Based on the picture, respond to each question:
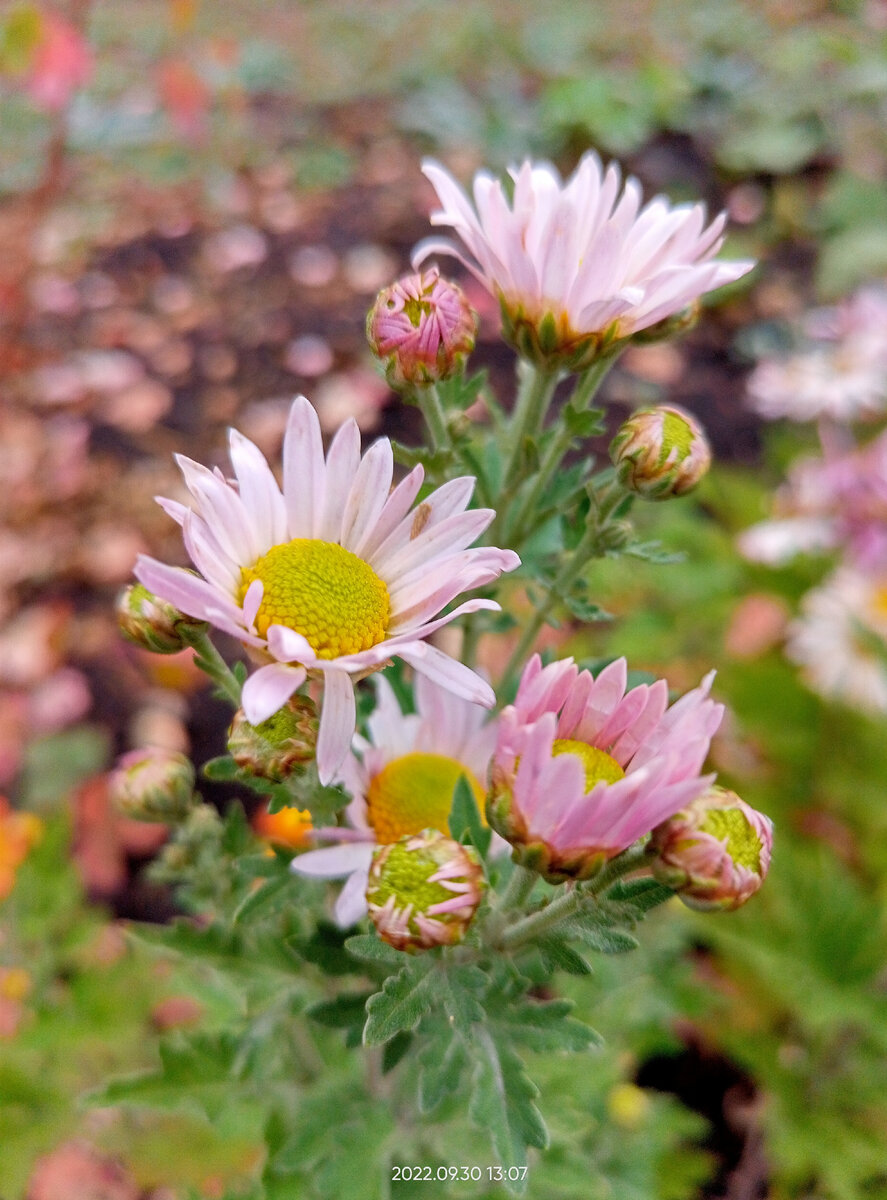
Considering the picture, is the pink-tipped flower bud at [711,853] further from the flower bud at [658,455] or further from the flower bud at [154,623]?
the flower bud at [154,623]

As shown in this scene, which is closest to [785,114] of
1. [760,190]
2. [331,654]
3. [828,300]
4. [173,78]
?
[760,190]

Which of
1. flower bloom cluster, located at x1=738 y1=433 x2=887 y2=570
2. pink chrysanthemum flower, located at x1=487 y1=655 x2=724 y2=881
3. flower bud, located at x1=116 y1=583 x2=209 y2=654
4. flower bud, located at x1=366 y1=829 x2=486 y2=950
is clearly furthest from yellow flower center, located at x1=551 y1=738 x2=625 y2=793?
flower bloom cluster, located at x1=738 y1=433 x2=887 y2=570

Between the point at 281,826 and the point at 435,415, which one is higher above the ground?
the point at 435,415

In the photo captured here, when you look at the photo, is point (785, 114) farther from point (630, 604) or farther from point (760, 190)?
point (630, 604)

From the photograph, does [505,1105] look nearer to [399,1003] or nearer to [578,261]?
[399,1003]

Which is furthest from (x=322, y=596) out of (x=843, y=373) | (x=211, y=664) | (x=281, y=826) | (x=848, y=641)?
(x=843, y=373)

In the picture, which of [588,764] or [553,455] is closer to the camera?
[588,764]

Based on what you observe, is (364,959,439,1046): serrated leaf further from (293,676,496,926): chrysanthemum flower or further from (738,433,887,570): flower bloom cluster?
(738,433,887,570): flower bloom cluster
